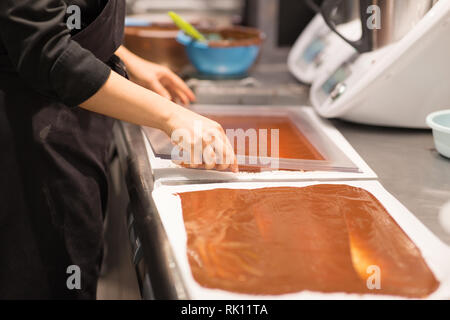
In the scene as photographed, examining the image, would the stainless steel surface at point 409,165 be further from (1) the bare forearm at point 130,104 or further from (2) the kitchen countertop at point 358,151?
(1) the bare forearm at point 130,104

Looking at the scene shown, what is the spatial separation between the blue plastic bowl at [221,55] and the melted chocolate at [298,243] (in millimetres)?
783

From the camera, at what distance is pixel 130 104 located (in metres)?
0.93

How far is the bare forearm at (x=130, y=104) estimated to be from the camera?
918 mm

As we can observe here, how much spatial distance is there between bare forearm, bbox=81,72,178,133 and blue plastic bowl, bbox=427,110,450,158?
53cm

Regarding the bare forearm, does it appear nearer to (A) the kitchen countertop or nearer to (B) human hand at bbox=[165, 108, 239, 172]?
(B) human hand at bbox=[165, 108, 239, 172]

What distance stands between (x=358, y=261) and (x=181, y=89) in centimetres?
82

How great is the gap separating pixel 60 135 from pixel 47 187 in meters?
0.10

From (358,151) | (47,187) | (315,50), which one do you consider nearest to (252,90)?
(315,50)

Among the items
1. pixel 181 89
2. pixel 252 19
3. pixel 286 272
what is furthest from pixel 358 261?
pixel 252 19

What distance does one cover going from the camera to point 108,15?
103 cm

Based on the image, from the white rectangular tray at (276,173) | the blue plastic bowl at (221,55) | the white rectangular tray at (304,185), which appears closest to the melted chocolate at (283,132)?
the white rectangular tray at (276,173)

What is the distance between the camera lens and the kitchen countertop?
77cm

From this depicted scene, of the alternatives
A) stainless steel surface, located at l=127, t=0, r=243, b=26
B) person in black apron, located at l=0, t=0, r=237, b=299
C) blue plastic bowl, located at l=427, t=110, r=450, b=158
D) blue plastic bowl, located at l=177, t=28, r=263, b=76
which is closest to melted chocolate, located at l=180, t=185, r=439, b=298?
person in black apron, located at l=0, t=0, r=237, b=299
